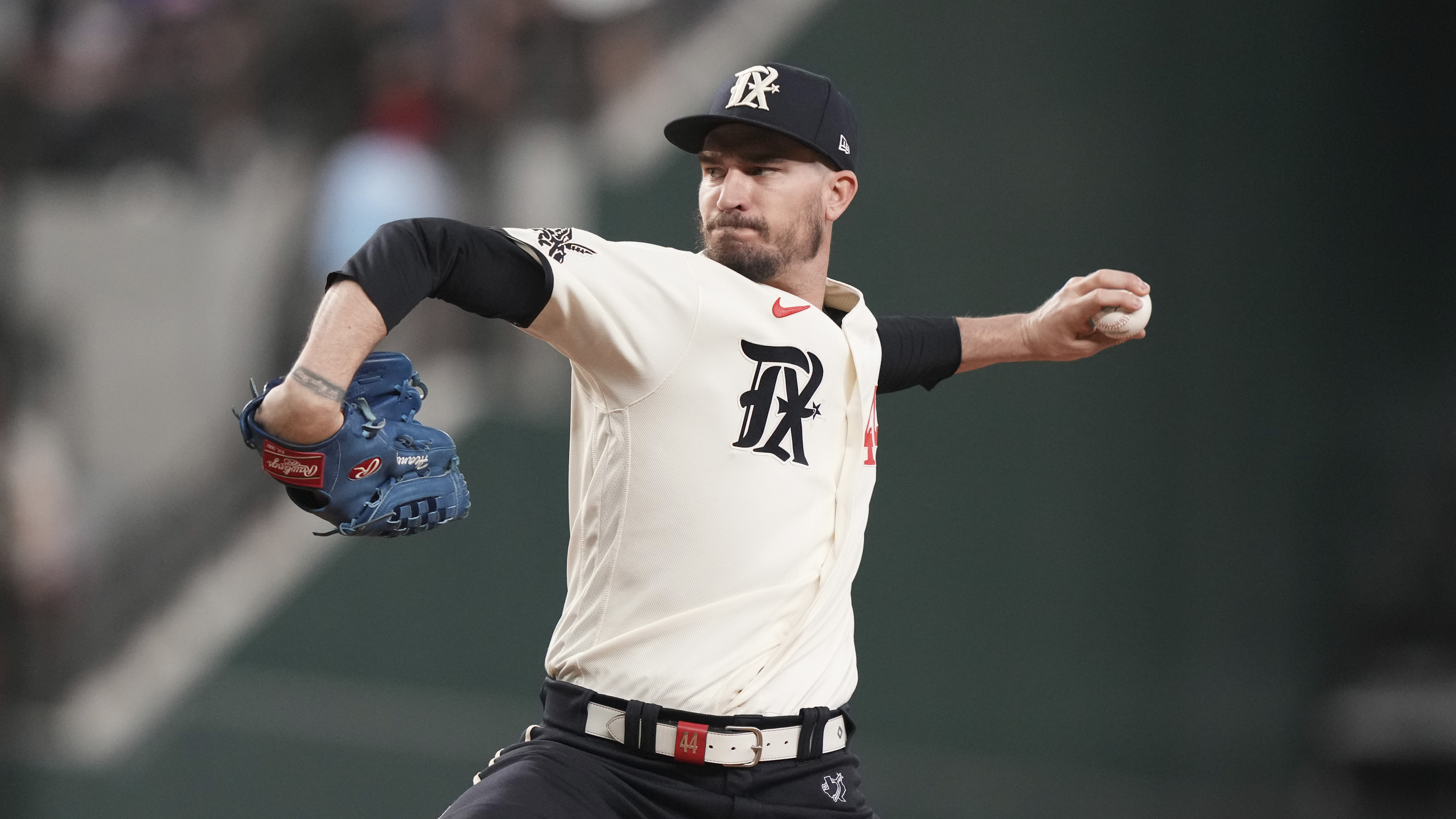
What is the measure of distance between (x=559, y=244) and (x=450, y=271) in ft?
0.93

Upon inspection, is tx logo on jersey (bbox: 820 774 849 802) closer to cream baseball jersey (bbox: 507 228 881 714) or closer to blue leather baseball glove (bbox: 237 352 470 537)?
cream baseball jersey (bbox: 507 228 881 714)

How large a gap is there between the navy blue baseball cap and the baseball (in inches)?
30.4

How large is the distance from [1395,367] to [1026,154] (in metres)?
2.70

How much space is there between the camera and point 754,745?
312 centimetres

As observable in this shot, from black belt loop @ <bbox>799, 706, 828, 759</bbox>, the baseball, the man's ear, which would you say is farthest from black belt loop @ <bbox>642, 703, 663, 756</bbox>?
Answer: the baseball

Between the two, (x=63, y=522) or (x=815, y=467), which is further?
(x=63, y=522)

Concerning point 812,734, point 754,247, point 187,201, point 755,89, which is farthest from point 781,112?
point 187,201

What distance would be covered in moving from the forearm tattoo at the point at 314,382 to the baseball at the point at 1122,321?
207cm

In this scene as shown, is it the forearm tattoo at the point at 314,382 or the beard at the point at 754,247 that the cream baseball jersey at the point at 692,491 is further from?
the forearm tattoo at the point at 314,382

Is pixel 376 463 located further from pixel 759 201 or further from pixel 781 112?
pixel 781 112

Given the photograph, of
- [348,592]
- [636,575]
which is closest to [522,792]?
[636,575]

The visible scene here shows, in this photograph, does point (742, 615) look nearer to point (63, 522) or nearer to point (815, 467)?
point (815, 467)

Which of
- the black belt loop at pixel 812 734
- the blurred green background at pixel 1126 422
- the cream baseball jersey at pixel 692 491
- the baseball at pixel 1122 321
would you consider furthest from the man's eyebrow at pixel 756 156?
the blurred green background at pixel 1126 422

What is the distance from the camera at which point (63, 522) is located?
8.08 metres
